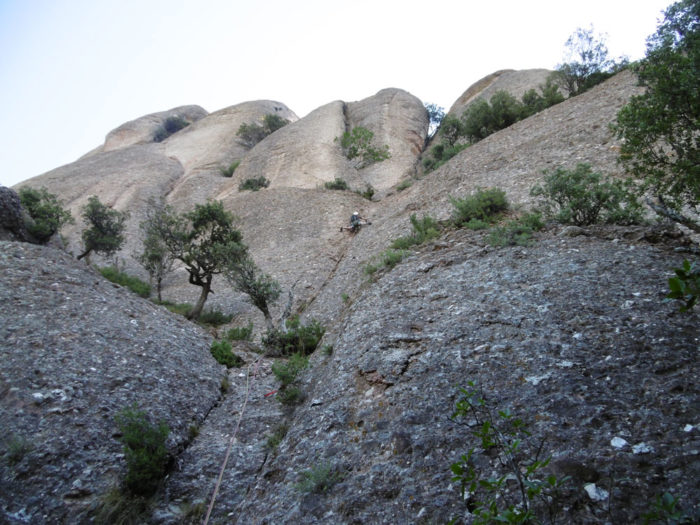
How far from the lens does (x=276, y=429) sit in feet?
24.6

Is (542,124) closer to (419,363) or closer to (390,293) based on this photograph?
(390,293)

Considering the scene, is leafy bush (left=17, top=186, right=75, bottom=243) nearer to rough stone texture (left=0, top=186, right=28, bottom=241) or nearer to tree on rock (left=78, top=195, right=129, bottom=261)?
rough stone texture (left=0, top=186, right=28, bottom=241)

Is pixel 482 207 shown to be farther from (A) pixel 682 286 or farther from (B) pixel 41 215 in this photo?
(B) pixel 41 215

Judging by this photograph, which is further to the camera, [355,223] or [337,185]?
[337,185]

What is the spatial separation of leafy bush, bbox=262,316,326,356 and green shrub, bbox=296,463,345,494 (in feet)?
19.5

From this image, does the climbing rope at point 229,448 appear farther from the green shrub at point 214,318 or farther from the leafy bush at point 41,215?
the leafy bush at point 41,215

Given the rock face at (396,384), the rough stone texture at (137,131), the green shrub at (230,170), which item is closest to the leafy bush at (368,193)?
the rock face at (396,384)

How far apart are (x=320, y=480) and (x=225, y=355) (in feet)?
21.5

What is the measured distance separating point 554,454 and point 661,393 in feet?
4.71

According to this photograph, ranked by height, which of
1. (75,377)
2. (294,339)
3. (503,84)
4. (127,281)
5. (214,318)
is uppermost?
(503,84)

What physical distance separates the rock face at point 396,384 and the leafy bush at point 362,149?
19.6m

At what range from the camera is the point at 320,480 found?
4.93m

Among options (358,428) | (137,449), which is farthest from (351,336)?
(137,449)

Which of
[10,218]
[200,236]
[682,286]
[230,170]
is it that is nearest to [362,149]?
[230,170]
